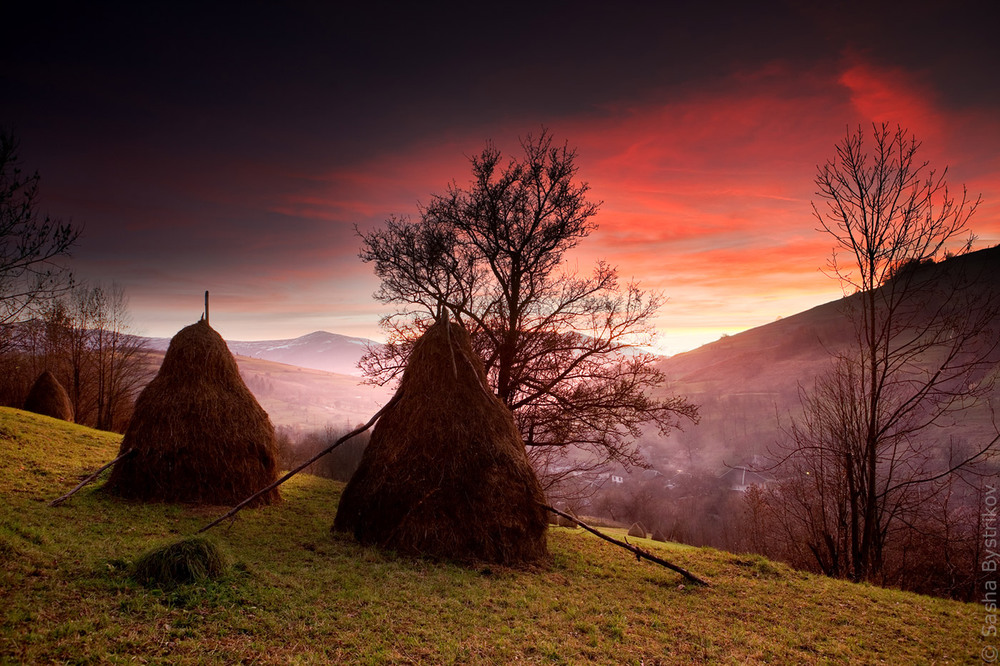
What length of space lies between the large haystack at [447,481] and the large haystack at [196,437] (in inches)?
179

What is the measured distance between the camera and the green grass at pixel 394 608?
16.3 ft

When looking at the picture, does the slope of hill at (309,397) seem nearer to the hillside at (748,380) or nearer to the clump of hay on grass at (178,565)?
the hillside at (748,380)

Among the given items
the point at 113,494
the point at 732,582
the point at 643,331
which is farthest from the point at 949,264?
the point at 113,494

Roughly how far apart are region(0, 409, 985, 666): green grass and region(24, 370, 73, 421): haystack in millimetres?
22965

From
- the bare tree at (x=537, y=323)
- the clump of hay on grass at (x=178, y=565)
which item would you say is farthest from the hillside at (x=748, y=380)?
the clump of hay on grass at (x=178, y=565)

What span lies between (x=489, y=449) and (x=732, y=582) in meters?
5.66

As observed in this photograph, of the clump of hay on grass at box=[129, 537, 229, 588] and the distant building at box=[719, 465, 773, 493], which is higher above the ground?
the clump of hay on grass at box=[129, 537, 229, 588]

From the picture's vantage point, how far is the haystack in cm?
2739

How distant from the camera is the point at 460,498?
9.23 metres

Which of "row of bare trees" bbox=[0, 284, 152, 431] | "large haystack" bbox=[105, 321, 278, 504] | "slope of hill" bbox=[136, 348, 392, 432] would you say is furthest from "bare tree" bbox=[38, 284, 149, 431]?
"slope of hill" bbox=[136, 348, 392, 432]

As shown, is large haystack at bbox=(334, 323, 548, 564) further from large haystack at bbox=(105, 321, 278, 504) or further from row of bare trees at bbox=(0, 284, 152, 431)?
row of bare trees at bbox=(0, 284, 152, 431)

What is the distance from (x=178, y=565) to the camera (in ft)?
20.0

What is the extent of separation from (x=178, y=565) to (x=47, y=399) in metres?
31.7

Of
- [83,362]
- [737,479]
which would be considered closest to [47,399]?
[83,362]
